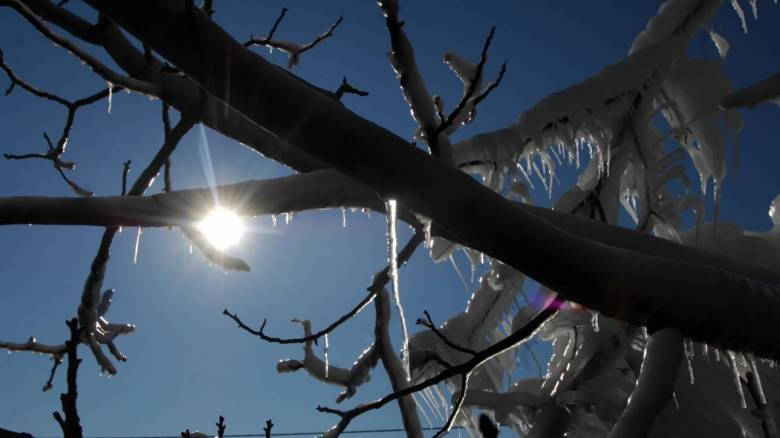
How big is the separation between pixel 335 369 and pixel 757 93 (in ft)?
11.8

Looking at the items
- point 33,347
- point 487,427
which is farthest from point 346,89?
point 33,347

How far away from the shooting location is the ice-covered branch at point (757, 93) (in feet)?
6.79

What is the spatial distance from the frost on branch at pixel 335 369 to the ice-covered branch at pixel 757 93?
10.2 ft

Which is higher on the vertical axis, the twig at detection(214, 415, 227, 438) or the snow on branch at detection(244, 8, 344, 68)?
the snow on branch at detection(244, 8, 344, 68)

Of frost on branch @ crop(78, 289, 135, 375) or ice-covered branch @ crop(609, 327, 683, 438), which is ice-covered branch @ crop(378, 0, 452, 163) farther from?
frost on branch @ crop(78, 289, 135, 375)

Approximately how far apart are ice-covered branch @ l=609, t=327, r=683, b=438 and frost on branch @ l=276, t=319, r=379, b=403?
9.80 ft

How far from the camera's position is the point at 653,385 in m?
1.53

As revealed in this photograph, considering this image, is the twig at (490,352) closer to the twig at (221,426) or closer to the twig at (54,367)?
the twig at (221,426)

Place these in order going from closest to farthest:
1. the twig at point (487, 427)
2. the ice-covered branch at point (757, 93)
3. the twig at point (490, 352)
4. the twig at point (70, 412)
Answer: the twig at point (487, 427) → the twig at point (70, 412) → the twig at point (490, 352) → the ice-covered branch at point (757, 93)

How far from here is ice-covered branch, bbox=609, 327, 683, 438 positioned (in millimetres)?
1477

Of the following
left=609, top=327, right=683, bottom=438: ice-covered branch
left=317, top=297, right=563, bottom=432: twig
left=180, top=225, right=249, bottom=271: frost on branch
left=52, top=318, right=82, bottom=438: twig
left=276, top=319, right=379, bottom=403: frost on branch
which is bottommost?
left=609, top=327, right=683, bottom=438: ice-covered branch

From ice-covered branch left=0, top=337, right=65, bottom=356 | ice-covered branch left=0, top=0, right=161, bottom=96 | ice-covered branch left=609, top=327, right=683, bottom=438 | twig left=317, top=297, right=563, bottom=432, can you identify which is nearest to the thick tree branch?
ice-covered branch left=609, top=327, right=683, bottom=438

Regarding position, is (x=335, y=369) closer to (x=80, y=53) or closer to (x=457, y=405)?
(x=457, y=405)

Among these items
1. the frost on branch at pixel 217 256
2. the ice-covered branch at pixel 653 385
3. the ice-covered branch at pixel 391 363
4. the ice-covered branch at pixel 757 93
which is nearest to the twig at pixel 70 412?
the ice-covered branch at pixel 653 385
